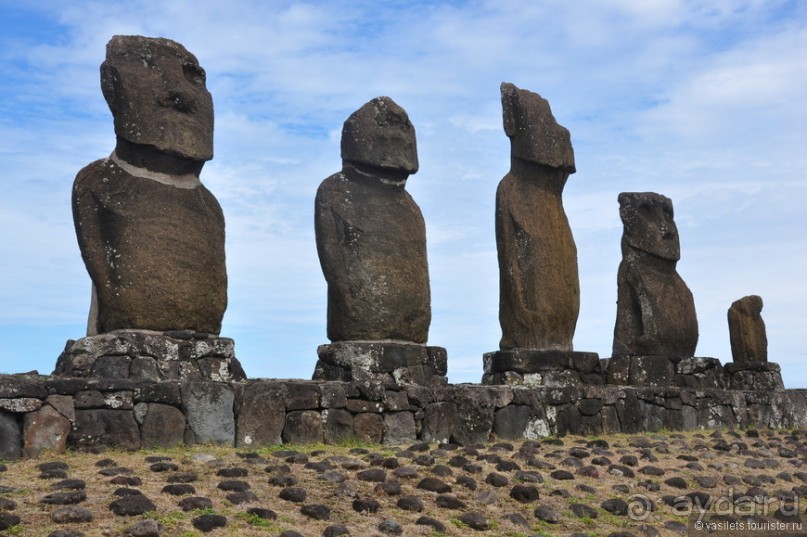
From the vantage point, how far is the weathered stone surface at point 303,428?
392 inches

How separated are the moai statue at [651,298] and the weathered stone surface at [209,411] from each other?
6.77 meters

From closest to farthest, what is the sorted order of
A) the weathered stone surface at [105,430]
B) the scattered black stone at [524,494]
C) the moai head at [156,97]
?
the scattered black stone at [524,494], the weathered stone surface at [105,430], the moai head at [156,97]

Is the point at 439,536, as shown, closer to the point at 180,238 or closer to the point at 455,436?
the point at 455,436

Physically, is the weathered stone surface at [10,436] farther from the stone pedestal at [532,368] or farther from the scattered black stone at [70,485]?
the stone pedestal at [532,368]

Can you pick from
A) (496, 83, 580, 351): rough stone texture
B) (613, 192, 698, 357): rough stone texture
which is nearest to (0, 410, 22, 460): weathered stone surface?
(496, 83, 580, 351): rough stone texture

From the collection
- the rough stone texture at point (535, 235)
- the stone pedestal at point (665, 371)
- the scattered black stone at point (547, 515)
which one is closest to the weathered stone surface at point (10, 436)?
the scattered black stone at point (547, 515)

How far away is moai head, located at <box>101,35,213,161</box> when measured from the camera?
10492 millimetres

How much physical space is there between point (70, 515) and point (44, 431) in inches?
80.4

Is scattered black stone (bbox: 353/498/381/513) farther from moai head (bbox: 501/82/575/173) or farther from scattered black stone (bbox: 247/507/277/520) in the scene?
moai head (bbox: 501/82/575/173)

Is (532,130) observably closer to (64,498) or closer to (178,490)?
(178,490)

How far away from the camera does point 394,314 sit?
1180 centimetres

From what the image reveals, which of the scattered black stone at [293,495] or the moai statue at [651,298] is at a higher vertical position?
the moai statue at [651,298]

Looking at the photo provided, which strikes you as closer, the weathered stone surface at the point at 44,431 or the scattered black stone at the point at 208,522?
the scattered black stone at the point at 208,522

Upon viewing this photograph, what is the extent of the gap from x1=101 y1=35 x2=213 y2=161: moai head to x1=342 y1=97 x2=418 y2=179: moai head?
1.72 metres
